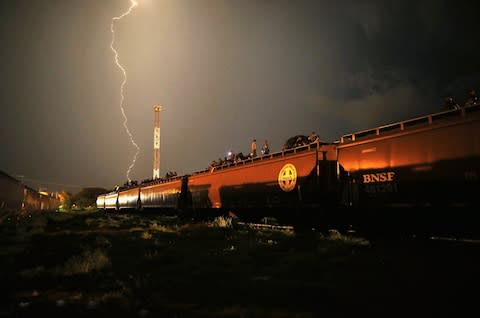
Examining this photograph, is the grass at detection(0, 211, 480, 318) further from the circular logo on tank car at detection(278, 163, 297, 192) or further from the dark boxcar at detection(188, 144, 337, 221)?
the circular logo on tank car at detection(278, 163, 297, 192)

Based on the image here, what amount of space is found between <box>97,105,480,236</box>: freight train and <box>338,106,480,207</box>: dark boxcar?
0.07ft

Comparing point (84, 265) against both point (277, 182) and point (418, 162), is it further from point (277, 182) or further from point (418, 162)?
point (418, 162)

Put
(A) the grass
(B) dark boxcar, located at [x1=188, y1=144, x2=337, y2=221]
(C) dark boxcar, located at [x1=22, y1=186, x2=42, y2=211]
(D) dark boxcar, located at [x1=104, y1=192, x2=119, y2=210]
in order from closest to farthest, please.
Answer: (A) the grass < (B) dark boxcar, located at [x1=188, y1=144, x2=337, y2=221] < (C) dark boxcar, located at [x1=22, y1=186, x2=42, y2=211] < (D) dark boxcar, located at [x1=104, y1=192, x2=119, y2=210]

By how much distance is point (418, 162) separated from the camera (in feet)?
31.7

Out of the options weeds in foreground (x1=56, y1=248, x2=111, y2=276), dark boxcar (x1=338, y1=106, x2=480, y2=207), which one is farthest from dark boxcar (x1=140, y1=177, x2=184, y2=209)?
weeds in foreground (x1=56, y1=248, x2=111, y2=276)

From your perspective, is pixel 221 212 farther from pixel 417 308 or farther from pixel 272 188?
pixel 417 308

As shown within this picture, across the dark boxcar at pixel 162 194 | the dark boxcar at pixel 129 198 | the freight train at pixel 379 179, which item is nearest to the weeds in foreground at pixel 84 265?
the freight train at pixel 379 179

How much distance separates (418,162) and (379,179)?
140cm

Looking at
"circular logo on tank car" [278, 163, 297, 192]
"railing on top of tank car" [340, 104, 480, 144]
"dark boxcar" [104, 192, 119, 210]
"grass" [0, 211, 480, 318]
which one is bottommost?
"grass" [0, 211, 480, 318]

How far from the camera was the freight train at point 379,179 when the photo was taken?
28.7ft

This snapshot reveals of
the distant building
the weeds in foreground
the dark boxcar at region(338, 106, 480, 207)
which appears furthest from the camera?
the distant building

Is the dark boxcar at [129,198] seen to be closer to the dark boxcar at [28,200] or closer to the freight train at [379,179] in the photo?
the dark boxcar at [28,200]

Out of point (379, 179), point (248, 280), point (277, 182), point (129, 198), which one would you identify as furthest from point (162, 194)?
point (248, 280)

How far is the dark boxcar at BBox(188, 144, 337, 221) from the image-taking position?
12578 mm
